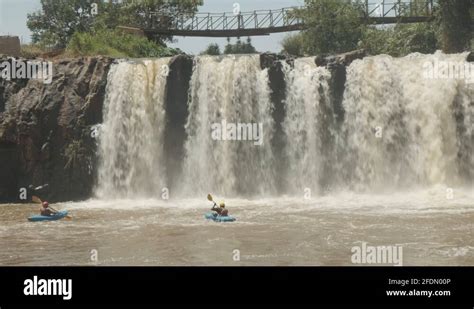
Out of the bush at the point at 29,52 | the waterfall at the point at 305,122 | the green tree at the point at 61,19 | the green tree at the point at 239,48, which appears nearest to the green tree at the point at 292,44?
the green tree at the point at 239,48

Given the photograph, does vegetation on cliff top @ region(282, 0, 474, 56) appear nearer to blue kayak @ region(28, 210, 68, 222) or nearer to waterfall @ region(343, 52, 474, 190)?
waterfall @ region(343, 52, 474, 190)

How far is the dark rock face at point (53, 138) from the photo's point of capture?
28453mm

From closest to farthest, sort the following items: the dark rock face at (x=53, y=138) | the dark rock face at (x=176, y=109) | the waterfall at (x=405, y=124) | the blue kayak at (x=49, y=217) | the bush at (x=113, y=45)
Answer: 1. the blue kayak at (x=49, y=217)
2. the waterfall at (x=405, y=124)
3. the dark rock face at (x=53, y=138)
4. the dark rock face at (x=176, y=109)
5. the bush at (x=113, y=45)

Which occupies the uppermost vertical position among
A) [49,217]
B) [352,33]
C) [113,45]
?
[352,33]

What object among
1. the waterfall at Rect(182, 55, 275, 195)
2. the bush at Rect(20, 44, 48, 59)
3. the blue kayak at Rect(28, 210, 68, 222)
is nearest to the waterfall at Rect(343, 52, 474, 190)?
the waterfall at Rect(182, 55, 275, 195)

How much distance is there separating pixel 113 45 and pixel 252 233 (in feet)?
75.1

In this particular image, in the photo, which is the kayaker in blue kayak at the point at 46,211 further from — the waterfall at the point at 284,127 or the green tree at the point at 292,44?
the green tree at the point at 292,44

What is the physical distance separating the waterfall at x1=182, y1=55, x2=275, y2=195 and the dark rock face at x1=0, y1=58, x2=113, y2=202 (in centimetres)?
388

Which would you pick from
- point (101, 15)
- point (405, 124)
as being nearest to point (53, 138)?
point (405, 124)

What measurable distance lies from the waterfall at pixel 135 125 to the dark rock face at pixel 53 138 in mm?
513

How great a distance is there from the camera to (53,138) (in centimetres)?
2864

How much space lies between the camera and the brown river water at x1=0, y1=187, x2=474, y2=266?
15.1 m

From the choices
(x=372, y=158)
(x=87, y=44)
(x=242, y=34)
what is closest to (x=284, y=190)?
(x=372, y=158)

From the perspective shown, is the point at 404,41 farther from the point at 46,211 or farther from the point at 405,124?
the point at 46,211
